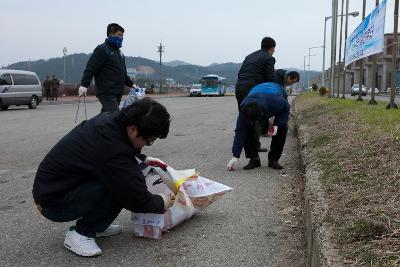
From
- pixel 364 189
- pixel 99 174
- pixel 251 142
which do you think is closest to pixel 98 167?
pixel 99 174

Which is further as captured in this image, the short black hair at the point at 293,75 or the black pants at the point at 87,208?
the short black hair at the point at 293,75

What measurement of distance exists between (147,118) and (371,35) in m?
10.4

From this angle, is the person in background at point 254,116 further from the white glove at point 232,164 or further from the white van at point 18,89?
the white van at point 18,89

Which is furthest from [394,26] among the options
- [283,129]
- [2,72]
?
[2,72]

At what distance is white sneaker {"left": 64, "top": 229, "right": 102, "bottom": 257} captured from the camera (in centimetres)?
316

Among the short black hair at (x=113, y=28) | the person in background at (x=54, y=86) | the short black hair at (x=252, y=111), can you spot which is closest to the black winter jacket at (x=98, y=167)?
the short black hair at (x=252, y=111)

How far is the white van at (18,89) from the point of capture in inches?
763

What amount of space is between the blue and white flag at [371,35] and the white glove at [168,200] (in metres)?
8.62

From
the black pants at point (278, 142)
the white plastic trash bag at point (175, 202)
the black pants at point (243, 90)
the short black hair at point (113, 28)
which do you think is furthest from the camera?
the black pants at point (243, 90)

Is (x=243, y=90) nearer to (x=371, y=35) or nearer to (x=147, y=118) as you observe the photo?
(x=147, y=118)

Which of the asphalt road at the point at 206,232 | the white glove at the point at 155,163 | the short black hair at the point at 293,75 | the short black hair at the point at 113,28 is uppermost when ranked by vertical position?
the short black hair at the point at 113,28

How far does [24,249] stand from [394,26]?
9606 millimetres

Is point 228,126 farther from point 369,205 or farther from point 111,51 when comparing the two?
point 369,205

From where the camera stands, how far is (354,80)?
256 ft
